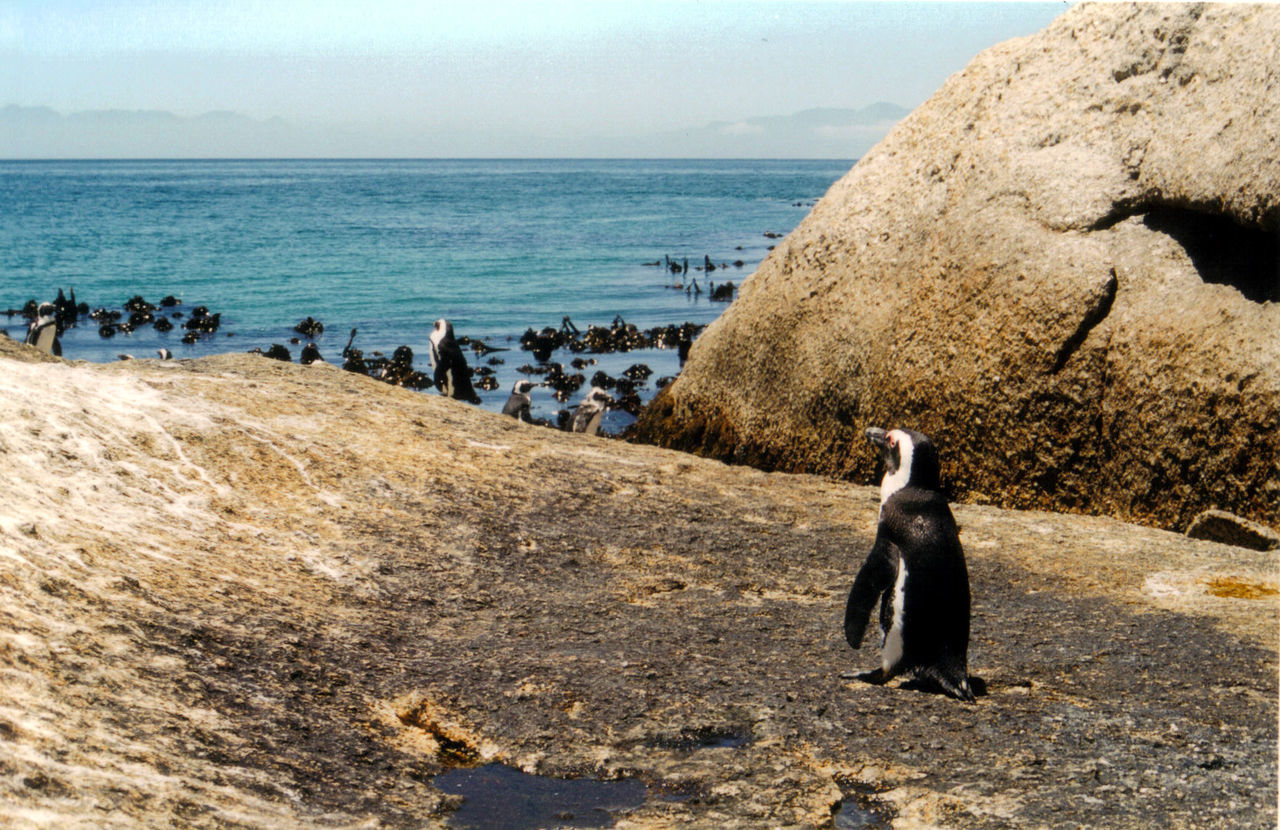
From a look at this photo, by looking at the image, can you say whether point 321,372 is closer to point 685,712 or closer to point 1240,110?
point 685,712

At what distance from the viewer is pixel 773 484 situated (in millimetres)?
7984

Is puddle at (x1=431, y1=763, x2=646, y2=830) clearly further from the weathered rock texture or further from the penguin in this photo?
the weathered rock texture

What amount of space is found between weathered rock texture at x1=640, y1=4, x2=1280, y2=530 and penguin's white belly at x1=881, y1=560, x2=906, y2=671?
121 inches

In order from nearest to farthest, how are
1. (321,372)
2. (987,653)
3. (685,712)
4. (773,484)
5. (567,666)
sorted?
(685,712) < (567,666) < (987,653) < (773,484) < (321,372)

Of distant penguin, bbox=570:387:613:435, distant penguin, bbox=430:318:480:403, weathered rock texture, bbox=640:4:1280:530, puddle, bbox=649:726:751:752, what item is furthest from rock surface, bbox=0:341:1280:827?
distant penguin, bbox=430:318:480:403

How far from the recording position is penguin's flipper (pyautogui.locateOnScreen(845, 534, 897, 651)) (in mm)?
4781

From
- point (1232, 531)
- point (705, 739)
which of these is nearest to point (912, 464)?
point (705, 739)

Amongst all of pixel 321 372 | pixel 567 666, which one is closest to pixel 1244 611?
pixel 567 666

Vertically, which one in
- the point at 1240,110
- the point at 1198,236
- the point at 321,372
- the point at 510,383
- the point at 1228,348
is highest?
the point at 1240,110

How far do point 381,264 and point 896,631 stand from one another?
35.4 metres

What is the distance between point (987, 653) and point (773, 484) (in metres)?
3.14

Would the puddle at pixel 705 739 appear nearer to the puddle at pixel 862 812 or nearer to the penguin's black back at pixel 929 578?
the puddle at pixel 862 812

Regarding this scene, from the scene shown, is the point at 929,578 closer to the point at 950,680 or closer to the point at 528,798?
the point at 950,680

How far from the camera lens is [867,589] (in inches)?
190
